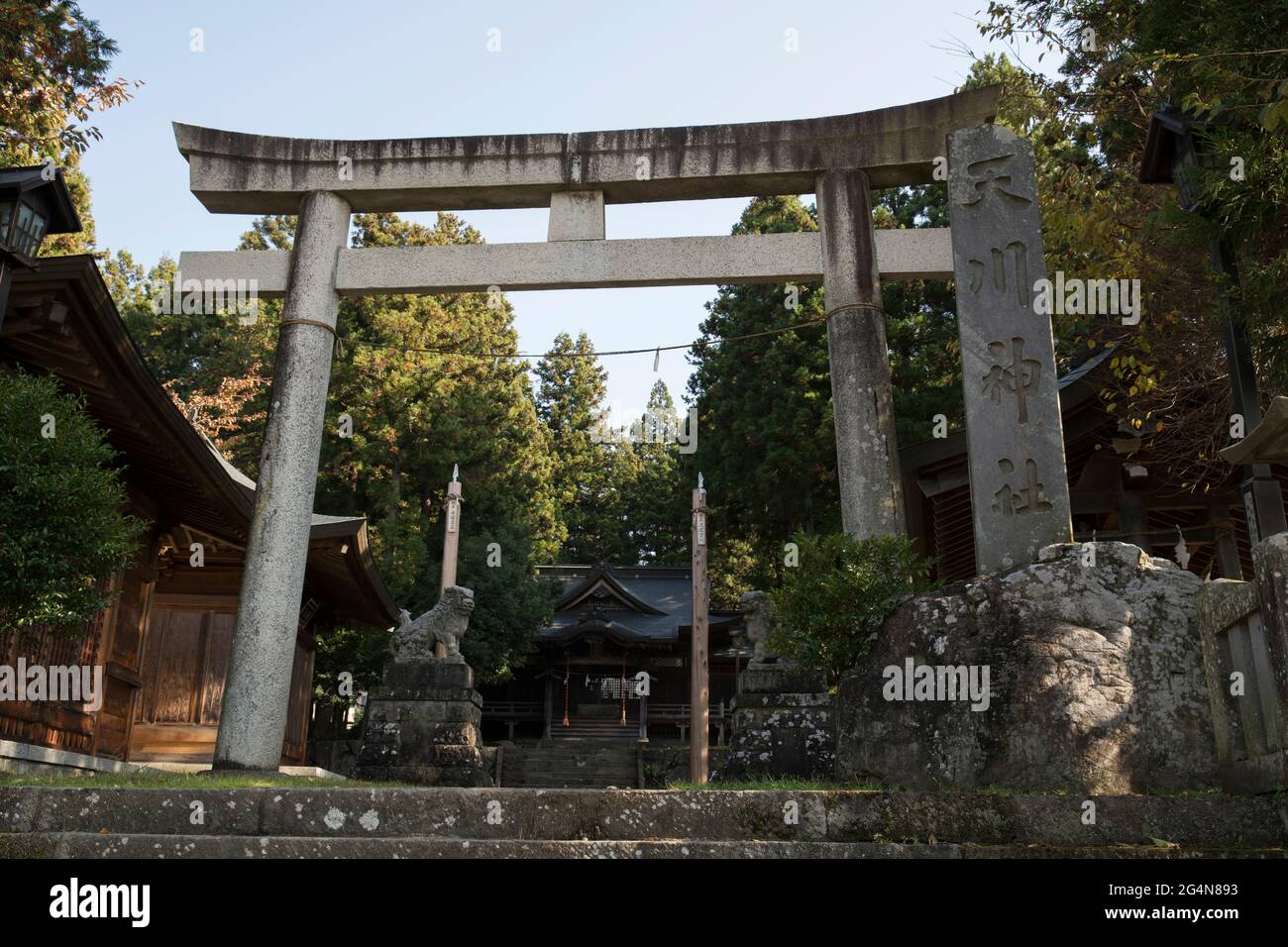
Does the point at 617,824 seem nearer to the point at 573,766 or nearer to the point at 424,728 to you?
the point at 424,728

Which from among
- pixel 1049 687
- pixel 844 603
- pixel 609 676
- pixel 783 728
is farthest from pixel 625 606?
pixel 1049 687

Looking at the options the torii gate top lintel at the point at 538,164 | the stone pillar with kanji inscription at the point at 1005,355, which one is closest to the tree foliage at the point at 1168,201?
the stone pillar with kanji inscription at the point at 1005,355

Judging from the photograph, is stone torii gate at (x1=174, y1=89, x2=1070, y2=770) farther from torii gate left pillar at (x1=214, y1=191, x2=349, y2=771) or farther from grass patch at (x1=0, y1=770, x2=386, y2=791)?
grass patch at (x1=0, y1=770, x2=386, y2=791)

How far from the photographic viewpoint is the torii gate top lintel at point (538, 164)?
32.1ft

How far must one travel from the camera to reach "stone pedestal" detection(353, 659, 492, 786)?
1134 cm

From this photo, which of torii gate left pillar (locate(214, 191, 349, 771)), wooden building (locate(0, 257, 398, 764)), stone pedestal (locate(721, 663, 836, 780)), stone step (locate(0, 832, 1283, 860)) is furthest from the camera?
wooden building (locate(0, 257, 398, 764))

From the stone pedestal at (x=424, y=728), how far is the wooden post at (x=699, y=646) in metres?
4.87

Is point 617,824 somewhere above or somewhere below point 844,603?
below

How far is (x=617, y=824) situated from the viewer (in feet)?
14.4

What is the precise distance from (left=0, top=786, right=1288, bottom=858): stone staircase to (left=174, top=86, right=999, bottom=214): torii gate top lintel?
6940 millimetres

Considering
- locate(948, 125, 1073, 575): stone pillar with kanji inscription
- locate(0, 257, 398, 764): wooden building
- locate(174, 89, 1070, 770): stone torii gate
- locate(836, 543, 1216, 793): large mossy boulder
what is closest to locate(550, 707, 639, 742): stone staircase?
locate(0, 257, 398, 764): wooden building

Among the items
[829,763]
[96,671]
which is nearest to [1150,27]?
[829,763]

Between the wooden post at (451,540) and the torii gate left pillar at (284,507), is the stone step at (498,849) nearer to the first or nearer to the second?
the torii gate left pillar at (284,507)

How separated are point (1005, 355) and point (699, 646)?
9688 mm
